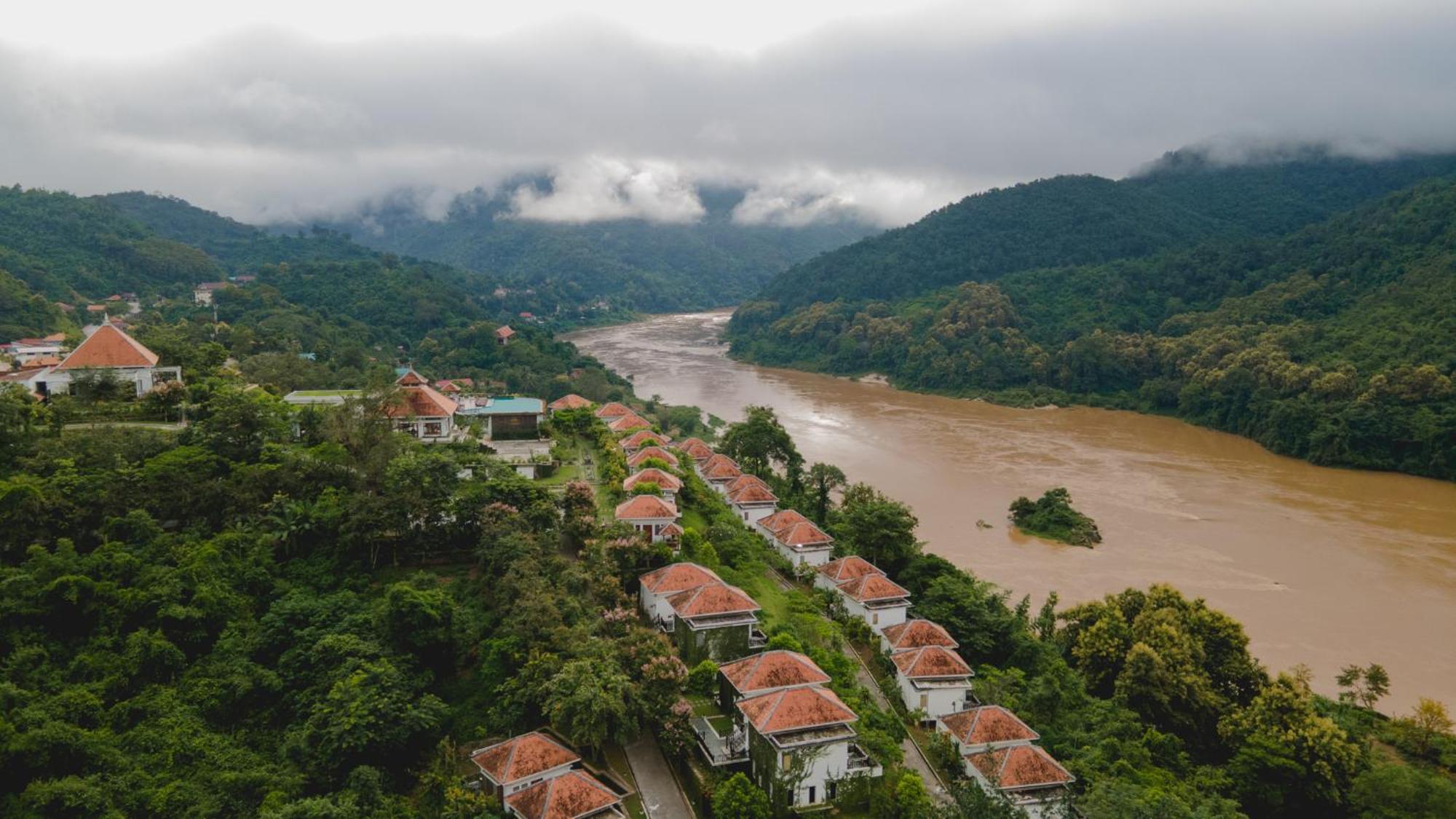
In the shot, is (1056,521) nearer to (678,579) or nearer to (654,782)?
(678,579)

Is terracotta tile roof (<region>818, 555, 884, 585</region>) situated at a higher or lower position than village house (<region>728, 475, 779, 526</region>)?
lower

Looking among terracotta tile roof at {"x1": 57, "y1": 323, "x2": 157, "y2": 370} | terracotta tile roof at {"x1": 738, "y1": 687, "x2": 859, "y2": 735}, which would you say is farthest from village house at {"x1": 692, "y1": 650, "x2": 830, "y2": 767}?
terracotta tile roof at {"x1": 57, "y1": 323, "x2": 157, "y2": 370}

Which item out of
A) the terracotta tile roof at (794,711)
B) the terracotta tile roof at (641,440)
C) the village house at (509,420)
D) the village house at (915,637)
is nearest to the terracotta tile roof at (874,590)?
the village house at (915,637)

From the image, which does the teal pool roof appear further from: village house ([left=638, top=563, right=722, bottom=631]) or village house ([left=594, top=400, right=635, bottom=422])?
village house ([left=638, top=563, right=722, bottom=631])

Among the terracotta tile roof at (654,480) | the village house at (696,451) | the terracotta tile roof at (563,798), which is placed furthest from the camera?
the village house at (696,451)

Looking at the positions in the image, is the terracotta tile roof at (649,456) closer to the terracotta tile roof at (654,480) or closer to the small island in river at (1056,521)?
the terracotta tile roof at (654,480)

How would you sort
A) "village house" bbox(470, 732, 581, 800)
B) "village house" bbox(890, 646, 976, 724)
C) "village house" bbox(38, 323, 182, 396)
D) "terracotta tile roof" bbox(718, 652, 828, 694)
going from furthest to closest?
"village house" bbox(38, 323, 182, 396) → "village house" bbox(890, 646, 976, 724) → "terracotta tile roof" bbox(718, 652, 828, 694) → "village house" bbox(470, 732, 581, 800)
